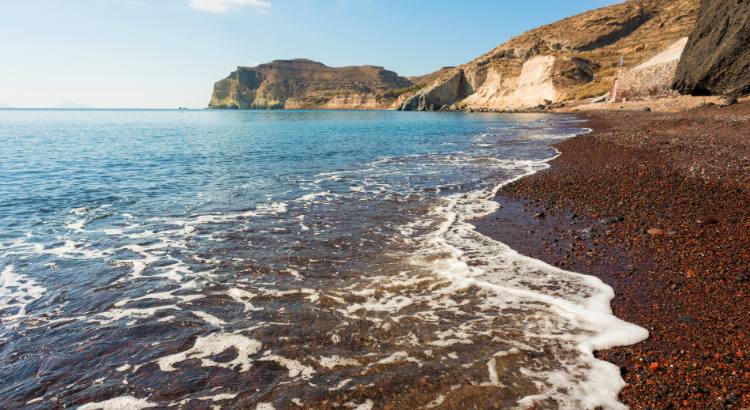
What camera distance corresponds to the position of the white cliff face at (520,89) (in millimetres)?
91250

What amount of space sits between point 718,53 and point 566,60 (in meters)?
59.7

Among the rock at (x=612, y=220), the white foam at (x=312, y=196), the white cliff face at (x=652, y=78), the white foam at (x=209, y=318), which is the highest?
the white cliff face at (x=652, y=78)

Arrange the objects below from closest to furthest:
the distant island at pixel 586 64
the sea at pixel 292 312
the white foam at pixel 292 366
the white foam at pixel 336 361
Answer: the sea at pixel 292 312, the white foam at pixel 292 366, the white foam at pixel 336 361, the distant island at pixel 586 64

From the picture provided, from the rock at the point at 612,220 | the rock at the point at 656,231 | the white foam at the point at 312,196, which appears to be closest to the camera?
the rock at the point at 656,231

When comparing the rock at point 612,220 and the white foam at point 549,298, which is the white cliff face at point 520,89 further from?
the white foam at point 549,298

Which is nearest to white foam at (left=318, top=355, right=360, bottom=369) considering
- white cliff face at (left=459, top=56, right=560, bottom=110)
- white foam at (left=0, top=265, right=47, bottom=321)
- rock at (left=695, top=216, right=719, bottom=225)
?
white foam at (left=0, top=265, right=47, bottom=321)

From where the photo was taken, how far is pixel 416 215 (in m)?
12.3

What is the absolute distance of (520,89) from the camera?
335 feet

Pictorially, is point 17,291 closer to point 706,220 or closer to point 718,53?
point 706,220

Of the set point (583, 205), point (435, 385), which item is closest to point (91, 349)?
point (435, 385)

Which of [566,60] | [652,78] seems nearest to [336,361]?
[652,78]

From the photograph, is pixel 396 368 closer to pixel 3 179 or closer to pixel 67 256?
pixel 67 256

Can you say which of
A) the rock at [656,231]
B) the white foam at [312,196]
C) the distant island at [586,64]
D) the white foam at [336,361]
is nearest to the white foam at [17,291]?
the white foam at [336,361]

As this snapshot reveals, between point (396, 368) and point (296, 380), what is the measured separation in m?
1.28
